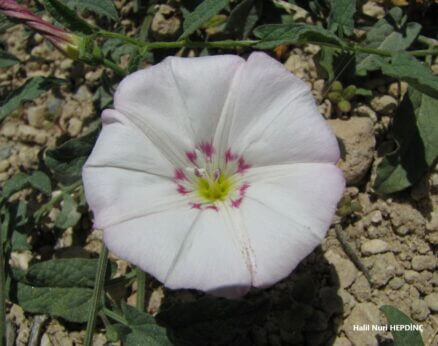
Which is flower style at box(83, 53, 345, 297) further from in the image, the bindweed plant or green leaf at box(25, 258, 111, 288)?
green leaf at box(25, 258, 111, 288)

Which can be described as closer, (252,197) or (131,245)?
(131,245)

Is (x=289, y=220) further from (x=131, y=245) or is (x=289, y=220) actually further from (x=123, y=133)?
(x=123, y=133)

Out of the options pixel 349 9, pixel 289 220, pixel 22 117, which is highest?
pixel 349 9

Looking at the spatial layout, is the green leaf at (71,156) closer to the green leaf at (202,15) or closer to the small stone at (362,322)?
the green leaf at (202,15)

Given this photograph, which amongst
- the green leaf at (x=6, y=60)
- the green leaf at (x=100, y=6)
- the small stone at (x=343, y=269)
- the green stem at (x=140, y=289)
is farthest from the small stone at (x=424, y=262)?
the green leaf at (x=6, y=60)

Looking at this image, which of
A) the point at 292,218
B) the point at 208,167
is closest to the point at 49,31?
Result: the point at 208,167

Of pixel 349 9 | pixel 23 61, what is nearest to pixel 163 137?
pixel 349 9
